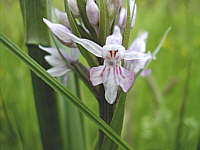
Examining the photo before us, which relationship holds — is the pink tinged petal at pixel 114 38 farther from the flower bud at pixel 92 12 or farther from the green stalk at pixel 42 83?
the green stalk at pixel 42 83

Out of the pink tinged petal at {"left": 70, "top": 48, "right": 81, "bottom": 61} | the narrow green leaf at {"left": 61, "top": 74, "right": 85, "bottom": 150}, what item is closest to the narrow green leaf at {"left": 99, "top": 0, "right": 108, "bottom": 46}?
the pink tinged petal at {"left": 70, "top": 48, "right": 81, "bottom": 61}

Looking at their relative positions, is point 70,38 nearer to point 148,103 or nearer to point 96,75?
point 96,75

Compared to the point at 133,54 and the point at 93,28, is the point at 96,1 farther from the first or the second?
the point at 133,54

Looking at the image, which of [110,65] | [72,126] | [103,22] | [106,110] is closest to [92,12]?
[103,22]

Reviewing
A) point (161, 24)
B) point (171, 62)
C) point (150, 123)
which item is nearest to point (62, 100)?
point (150, 123)

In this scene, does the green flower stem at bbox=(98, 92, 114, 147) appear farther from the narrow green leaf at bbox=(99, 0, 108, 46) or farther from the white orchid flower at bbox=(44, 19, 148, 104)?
the narrow green leaf at bbox=(99, 0, 108, 46)

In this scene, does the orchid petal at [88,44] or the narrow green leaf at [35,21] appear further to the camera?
the narrow green leaf at [35,21]

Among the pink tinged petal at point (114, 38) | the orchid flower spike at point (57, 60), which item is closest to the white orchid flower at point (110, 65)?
the pink tinged petal at point (114, 38)
